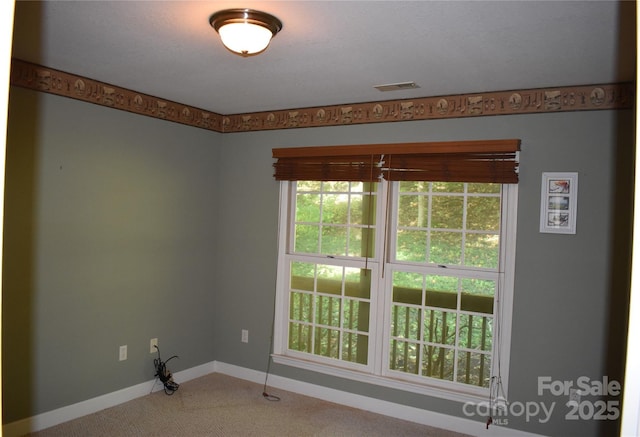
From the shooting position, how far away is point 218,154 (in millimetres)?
4836

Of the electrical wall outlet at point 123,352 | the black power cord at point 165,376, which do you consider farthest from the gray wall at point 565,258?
the electrical wall outlet at point 123,352

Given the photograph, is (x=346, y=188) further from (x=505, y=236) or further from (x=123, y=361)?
(x=123, y=361)

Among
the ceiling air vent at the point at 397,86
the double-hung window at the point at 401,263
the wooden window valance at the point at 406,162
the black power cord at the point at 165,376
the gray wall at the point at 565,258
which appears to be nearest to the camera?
the gray wall at the point at 565,258

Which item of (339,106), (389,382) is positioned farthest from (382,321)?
(339,106)

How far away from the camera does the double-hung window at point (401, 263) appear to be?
3596 millimetres

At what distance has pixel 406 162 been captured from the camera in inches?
152

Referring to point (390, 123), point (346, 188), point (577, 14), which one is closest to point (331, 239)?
point (346, 188)

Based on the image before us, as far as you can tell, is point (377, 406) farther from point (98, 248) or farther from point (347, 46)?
point (347, 46)

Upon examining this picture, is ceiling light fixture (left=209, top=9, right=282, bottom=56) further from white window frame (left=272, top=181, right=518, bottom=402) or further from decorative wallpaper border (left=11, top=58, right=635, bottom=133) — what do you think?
white window frame (left=272, top=181, right=518, bottom=402)

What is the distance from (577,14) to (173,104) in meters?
3.27

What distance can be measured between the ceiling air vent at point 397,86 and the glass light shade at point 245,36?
1281mm

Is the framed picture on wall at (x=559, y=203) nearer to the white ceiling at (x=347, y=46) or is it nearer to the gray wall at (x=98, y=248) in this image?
the white ceiling at (x=347, y=46)

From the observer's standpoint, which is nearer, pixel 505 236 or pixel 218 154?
pixel 505 236

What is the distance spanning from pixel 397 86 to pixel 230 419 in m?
2.83
